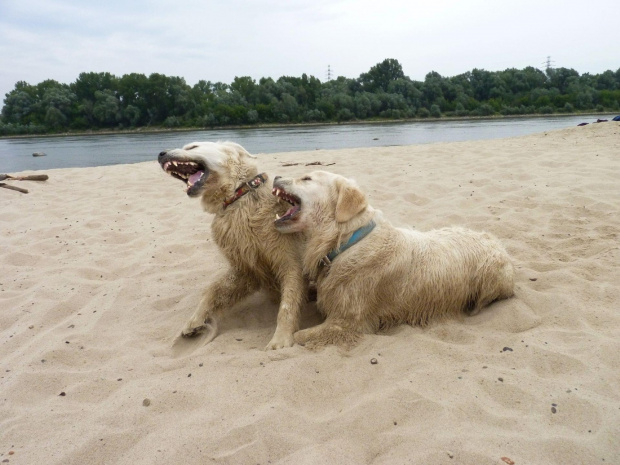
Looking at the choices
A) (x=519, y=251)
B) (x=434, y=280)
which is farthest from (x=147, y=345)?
(x=519, y=251)

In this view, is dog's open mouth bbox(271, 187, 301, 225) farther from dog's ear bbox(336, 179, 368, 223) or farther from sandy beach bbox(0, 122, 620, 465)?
sandy beach bbox(0, 122, 620, 465)

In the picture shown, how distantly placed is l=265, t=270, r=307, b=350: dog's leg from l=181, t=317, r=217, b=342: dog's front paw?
593 millimetres

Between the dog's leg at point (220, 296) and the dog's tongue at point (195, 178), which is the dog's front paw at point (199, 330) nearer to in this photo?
the dog's leg at point (220, 296)

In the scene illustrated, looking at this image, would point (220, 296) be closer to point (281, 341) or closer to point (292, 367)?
point (281, 341)

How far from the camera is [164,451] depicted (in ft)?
7.50

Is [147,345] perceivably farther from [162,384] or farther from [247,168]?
[247,168]

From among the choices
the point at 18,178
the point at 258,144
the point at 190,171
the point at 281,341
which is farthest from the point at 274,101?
the point at 281,341

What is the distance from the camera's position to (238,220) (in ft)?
12.1

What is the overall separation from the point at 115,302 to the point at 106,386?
1.48 m

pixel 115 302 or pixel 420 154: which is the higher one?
pixel 420 154

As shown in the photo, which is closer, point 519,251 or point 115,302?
point 115,302

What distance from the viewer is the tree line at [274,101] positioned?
54125 millimetres

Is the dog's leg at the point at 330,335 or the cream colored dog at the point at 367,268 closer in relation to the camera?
the dog's leg at the point at 330,335

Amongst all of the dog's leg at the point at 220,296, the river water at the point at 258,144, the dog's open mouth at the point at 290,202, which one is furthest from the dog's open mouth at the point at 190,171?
the river water at the point at 258,144
